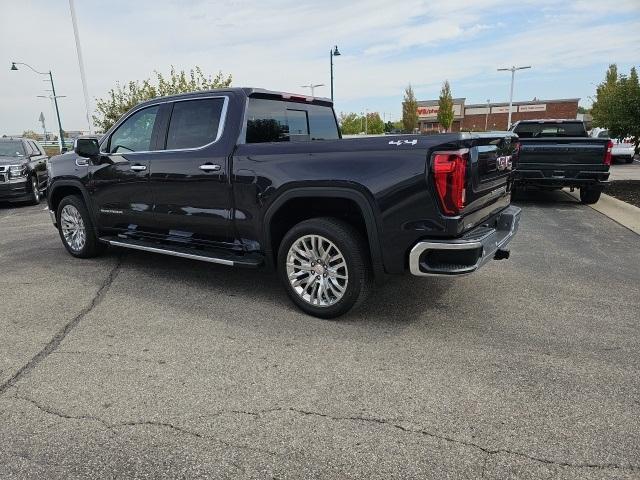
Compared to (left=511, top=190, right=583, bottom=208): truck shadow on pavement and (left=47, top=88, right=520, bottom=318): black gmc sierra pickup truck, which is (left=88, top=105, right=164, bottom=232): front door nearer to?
(left=47, top=88, right=520, bottom=318): black gmc sierra pickup truck

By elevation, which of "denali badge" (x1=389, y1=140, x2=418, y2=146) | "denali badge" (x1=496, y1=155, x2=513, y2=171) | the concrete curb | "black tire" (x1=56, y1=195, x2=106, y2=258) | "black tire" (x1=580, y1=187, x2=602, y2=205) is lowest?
the concrete curb

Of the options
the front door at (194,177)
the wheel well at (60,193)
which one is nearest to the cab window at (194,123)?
the front door at (194,177)

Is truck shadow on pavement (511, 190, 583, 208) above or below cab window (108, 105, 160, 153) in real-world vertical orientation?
below

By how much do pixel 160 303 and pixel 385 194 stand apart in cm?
240

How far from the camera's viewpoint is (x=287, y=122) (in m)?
5.13

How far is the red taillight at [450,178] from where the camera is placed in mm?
3457

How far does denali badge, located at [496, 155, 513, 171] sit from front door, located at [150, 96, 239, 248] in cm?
232

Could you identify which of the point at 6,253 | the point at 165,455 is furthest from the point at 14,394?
the point at 6,253

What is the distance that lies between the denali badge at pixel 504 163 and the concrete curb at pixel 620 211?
13.2 feet

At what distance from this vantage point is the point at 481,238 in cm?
377

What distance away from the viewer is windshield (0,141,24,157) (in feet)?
40.7

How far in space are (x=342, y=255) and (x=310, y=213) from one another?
2.03 ft

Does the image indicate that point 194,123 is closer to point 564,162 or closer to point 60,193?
point 60,193

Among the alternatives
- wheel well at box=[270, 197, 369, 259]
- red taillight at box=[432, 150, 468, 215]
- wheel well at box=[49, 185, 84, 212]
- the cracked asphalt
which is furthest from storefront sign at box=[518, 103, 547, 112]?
red taillight at box=[432, 150, 468, 215]
